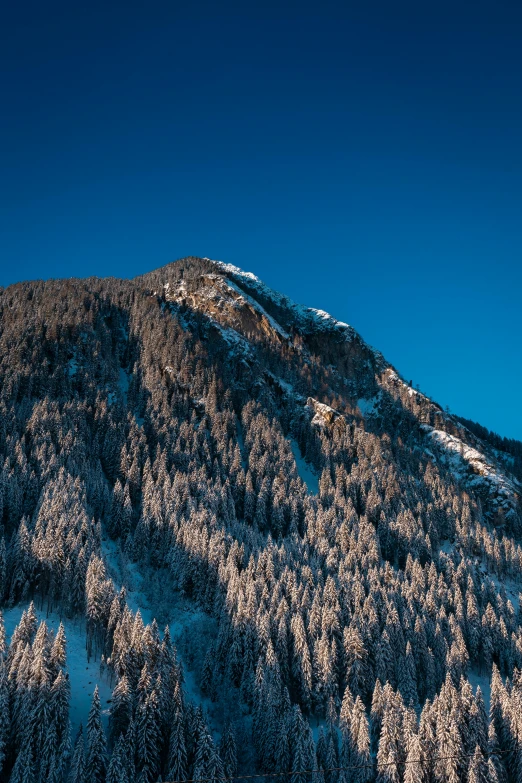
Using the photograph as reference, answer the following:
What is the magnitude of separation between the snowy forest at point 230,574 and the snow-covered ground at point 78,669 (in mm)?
292

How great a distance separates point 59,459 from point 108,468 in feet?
51.7

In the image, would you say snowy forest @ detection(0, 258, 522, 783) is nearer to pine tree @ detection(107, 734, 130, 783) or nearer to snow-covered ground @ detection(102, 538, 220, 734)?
pine tree @ detection(107, 734, 130, 783)

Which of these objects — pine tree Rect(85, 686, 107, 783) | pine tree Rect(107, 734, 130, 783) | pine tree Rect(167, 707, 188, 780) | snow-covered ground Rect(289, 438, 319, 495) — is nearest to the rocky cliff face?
snow-covered ground Rect(289, 438, 319, 495)

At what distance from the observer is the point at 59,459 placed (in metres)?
97.8

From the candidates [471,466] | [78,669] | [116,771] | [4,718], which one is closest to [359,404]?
[471,466]

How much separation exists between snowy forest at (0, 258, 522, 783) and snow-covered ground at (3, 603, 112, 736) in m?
0.29

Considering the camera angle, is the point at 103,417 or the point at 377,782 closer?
the point at 377,782

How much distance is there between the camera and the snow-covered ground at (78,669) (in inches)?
2116

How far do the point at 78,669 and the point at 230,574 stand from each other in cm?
2548

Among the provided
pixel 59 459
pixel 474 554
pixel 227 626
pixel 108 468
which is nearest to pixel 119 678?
pixel 227 626

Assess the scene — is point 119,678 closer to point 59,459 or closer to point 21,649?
point 21,649

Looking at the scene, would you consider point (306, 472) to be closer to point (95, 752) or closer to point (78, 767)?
point (95, 752)

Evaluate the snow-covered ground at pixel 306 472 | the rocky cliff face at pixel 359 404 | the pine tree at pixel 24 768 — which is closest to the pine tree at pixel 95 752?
the pine tree at pixel 24 768

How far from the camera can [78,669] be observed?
60.5 meters
